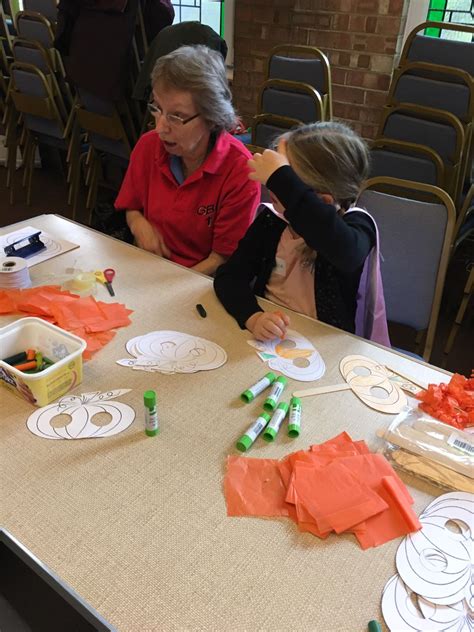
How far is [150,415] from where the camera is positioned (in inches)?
33.6

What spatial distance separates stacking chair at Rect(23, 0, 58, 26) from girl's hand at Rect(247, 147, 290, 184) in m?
2.86

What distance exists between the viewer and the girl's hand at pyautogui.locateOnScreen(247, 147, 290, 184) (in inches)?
45.2

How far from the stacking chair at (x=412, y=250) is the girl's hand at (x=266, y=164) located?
1.41 feet

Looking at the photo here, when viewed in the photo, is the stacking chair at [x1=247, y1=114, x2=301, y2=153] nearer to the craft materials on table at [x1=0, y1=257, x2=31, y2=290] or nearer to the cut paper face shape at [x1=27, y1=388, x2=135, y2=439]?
the craft materials on table at [x1=0, y1=257, x2=31, y2=290]

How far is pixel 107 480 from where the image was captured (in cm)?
79

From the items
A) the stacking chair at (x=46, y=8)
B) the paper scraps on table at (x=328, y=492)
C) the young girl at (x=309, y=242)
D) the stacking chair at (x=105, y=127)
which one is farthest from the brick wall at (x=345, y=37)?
the paper scraps on table at (x=328, y=492)

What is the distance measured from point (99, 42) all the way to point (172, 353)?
235cm

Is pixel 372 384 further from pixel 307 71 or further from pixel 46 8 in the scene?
pixel 46 8

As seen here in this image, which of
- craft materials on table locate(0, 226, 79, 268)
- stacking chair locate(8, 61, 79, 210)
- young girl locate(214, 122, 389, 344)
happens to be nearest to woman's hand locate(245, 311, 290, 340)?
young girl locate(214, 122, 389, 344)

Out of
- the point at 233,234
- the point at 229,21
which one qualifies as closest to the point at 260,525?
the point at 233,234

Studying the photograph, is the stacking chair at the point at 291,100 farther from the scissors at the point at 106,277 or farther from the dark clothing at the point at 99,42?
the scissors at the point at 106,277

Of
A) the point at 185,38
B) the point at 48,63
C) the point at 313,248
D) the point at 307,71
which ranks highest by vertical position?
the point at 185,38

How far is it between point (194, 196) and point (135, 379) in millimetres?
769

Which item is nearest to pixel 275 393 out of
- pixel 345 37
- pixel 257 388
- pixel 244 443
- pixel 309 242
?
pixel 257 388
